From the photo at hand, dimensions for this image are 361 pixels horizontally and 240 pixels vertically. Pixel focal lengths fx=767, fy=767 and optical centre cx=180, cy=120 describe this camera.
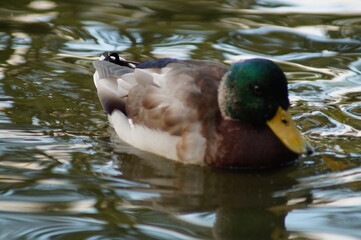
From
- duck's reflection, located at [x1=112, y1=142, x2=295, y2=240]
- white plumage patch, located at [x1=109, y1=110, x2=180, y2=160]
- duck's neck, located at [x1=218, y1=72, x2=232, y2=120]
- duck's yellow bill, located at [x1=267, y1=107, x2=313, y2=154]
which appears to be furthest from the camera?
white plumage patch, located at [x1=109, y1=110, x2=180, y2=160]

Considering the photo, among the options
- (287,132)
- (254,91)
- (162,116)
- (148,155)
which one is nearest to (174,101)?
(162,116)

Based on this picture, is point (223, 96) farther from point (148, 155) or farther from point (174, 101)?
point (148, 155)

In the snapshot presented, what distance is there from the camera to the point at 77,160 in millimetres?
7004

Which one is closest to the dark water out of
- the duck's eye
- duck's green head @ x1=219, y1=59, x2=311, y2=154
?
duck's green head @ x1=219, y1=59, x2=311, y2=154

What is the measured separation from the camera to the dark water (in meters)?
5.72

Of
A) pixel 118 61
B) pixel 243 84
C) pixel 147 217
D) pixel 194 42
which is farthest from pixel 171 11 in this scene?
pixel 147 217

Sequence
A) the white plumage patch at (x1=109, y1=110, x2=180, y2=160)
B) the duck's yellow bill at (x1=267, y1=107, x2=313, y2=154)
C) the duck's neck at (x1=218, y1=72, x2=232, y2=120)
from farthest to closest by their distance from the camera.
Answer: the white plumage patch at (x1=109, y1=110, x2=180, y2=160) < the duck's neck at (x1=218, y1=72, x2=232, y2=120) < the duck's yellow bill at (x1=267, y1=107, x2=313, y2=154)

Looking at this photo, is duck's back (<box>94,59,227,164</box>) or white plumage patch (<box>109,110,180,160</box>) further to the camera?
white plumage patch (<box>109,110,180,160</box>)

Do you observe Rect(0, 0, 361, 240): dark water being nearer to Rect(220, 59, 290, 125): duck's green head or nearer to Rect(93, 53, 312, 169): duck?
Rect(93, 53, 312, 169): duck

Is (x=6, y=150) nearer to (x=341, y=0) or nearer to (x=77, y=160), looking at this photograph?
(x=77, y=160)

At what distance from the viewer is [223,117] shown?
7016 millimetres

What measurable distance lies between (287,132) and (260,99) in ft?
1.24

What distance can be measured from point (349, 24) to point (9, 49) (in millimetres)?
4859

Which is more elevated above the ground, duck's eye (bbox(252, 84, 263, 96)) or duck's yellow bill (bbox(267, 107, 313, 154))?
duck's eye (bbox(252, 84, 263, 96))
